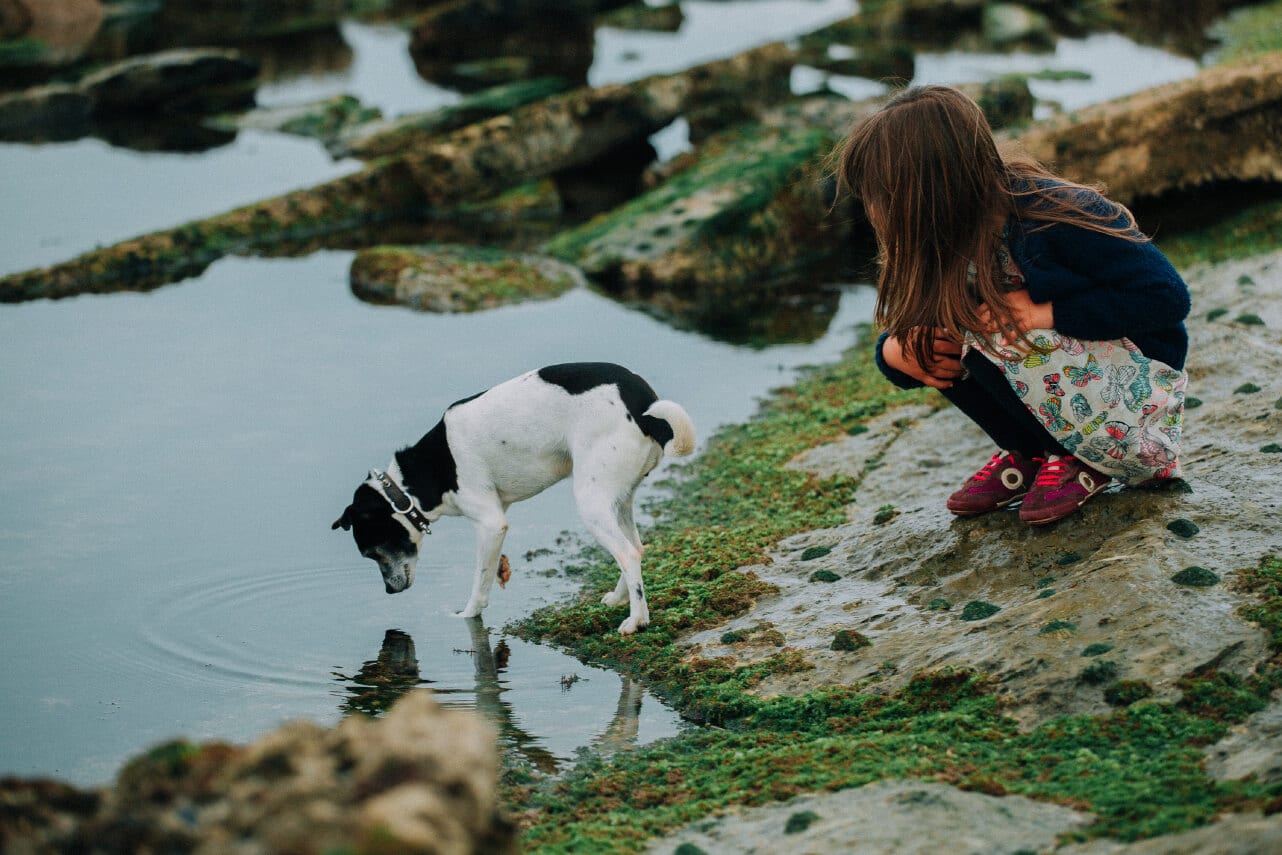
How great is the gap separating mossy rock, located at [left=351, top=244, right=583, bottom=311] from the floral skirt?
6854 mm

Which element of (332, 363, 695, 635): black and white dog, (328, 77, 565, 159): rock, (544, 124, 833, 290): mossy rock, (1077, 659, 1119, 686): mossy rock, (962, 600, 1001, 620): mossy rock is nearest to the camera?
(1077, 659, 1119, 686): mossy rock

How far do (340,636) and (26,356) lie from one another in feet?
17.3

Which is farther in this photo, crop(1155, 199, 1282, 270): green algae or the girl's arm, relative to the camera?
crop(1155, 199, 1282, 270): green algae

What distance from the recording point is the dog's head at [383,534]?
6227 mm

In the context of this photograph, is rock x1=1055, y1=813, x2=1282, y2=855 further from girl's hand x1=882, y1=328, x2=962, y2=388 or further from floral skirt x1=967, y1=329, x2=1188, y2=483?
girl's hand x1=882, y1=328, x2=962, y2=388

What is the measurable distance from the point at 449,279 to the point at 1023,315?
24.0 feet

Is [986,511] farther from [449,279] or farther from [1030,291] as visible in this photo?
[449,279]

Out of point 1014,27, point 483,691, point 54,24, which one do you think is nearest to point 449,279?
point 483,691

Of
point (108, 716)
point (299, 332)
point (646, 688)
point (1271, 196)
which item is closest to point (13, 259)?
point (299, 332)

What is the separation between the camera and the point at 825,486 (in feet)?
23.1

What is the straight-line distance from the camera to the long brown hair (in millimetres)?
4746

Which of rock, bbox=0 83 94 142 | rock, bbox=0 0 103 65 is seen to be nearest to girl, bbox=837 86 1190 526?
rock, bbox=0 83 94 142

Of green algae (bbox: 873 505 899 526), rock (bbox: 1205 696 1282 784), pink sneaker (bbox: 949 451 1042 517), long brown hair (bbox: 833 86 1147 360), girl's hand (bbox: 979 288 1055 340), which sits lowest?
green algae (bbox: 873 505 899 526)

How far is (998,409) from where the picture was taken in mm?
5414
